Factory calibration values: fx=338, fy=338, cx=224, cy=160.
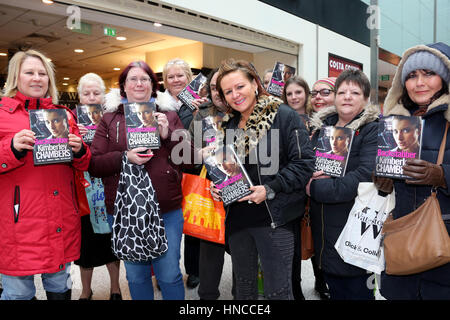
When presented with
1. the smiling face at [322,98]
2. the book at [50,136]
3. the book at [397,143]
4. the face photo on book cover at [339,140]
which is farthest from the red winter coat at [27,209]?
the smiling face at [322,98]

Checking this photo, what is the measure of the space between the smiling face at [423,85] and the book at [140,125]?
4.21ft

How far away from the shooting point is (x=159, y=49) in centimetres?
870

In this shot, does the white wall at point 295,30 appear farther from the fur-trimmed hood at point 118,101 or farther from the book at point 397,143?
the book at point 397,143

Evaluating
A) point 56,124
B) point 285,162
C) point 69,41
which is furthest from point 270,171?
point 69,41

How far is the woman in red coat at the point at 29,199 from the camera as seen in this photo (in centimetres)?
171

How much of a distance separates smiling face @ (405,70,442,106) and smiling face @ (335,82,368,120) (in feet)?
1.31

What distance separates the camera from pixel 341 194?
71.4 inches

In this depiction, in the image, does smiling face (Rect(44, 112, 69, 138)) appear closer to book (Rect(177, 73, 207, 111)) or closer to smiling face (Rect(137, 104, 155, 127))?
smiling face (Rect(137, 104, 155, 127))

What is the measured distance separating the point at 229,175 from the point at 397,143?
77cm

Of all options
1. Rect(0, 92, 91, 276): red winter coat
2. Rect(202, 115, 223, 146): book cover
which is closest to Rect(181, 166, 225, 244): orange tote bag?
Rect(202, 115, 223, 146): book cover

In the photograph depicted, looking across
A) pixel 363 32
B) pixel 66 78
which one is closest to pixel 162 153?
Result: pixel 363 32

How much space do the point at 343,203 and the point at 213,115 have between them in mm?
1010

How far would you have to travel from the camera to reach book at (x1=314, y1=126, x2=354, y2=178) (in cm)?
186

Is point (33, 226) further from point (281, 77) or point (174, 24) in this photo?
point (174, 24)
